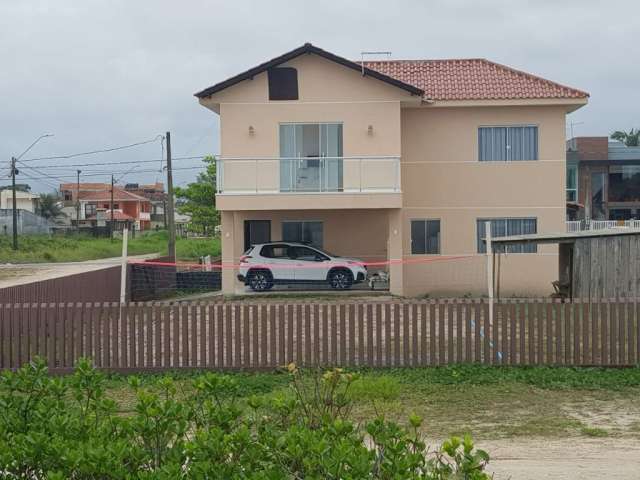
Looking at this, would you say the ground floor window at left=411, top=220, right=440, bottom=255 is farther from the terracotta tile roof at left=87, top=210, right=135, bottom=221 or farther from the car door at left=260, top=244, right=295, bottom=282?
the terracotta tile roof at left=87, top=210, right=135, bottom=221

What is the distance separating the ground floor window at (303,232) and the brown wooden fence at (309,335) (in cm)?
1538

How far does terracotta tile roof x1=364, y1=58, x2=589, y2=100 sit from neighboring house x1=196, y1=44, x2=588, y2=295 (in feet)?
0.21

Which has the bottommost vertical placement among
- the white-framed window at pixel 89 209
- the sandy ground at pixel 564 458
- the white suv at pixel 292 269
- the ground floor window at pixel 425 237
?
the sandy ground at pixel 564 458

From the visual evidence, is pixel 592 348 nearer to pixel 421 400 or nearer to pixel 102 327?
pixel 421 400

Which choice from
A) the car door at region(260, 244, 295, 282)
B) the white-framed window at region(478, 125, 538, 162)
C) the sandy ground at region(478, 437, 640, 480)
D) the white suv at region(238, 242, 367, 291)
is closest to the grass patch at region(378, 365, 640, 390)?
the sandy ground at region(478, 437, 640, 480)

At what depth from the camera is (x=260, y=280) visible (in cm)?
2714

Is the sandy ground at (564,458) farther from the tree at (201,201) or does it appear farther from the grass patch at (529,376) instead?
the tree at (201,201)

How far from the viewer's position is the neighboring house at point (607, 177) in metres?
60.5

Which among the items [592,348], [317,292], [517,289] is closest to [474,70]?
[517,289]

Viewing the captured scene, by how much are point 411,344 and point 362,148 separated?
45.8ft

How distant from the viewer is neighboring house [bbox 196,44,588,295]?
2653 cm

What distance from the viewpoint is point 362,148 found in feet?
88.6

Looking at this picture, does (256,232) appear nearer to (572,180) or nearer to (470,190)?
(470,190)

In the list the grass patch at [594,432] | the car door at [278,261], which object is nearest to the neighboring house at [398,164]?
the car door at [278,261]
